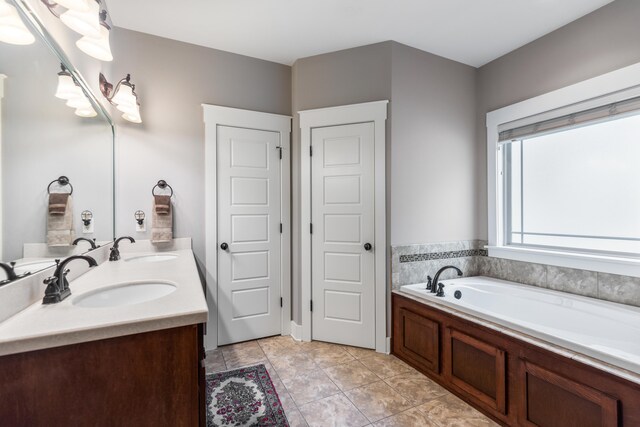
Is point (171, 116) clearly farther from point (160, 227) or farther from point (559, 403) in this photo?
point (559, 403)

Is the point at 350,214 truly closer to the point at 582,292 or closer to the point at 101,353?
the point at 582,292

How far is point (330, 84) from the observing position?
2.74 metres

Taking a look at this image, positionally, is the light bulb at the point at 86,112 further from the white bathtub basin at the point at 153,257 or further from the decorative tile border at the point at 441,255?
the decorative tile border at the point at 441,255

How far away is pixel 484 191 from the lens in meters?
2.99

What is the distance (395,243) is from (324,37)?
1.88m

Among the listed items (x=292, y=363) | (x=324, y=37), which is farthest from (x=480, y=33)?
(x=292, y=363)

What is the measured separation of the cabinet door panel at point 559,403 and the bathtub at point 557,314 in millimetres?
165

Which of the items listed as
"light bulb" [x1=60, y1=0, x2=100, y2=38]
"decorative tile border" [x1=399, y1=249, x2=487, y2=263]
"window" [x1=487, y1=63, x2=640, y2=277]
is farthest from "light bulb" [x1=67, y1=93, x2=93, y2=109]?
"window" [x1=487, y1=63, x2=640, y2=277]

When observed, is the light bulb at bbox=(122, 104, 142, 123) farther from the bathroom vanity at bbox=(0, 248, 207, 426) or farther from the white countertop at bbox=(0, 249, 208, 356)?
the bathroom vanity at bbox=(0, 248, 207, 426)

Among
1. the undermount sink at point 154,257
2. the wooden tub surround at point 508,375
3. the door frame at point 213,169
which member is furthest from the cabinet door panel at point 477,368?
the undermount sink at point 154,257

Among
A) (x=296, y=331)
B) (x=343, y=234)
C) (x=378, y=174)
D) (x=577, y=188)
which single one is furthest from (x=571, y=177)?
(x=296, y=331)

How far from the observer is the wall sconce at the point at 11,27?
3.08 ft

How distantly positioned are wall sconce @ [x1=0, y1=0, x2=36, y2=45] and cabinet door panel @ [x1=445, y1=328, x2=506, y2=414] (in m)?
2.62

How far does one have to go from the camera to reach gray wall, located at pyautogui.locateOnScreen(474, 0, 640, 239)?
2031 mm
